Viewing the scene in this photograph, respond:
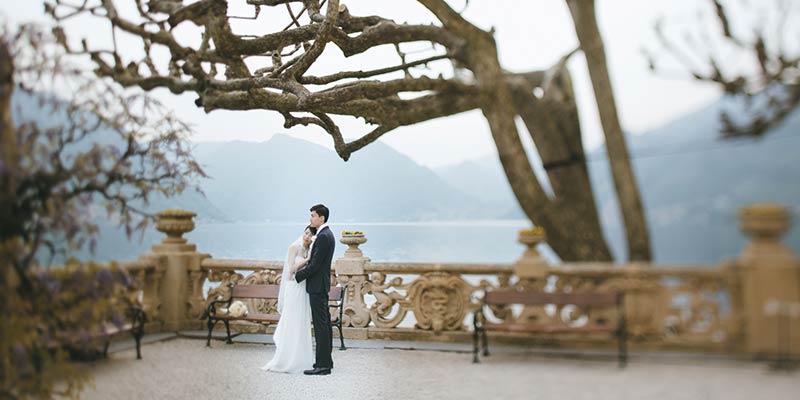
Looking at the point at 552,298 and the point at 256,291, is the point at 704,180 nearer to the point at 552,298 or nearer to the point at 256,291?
the point at 552,298

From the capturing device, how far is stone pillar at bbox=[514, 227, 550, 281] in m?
2.91

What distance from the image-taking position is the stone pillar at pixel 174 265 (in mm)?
3779

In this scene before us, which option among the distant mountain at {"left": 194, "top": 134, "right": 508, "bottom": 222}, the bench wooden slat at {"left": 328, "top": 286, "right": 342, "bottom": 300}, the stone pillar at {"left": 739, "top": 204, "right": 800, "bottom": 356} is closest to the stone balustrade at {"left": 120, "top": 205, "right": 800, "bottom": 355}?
the stone pillar at {"left": 739, "top": 204, "right": 800, "bottom": 356}

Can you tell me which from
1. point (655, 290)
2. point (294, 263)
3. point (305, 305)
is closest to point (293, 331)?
point (305, 305)

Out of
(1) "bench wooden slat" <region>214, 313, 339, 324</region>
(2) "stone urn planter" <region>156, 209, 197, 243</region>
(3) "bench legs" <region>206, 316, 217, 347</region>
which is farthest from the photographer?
(1) "bench wooden slat" <region>214, 313, 339, 324</region>

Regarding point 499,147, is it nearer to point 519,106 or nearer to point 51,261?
point 519,106

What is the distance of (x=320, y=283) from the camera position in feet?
15.2

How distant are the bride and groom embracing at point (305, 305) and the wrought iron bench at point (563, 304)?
1.71 meters

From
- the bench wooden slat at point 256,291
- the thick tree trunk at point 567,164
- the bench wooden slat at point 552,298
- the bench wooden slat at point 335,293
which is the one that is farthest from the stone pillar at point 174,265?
the thick tree trunk at point 567,164

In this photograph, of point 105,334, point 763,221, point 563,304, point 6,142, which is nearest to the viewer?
point 763,221

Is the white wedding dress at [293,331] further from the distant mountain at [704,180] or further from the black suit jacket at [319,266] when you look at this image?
the distant mountain at [704,180]

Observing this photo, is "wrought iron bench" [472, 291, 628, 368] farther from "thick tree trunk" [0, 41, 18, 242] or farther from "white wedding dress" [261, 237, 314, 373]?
"thick tree trunk" [0, 41, 18, 242]

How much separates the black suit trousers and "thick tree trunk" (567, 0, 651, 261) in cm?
251

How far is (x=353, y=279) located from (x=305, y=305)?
1036 mm
